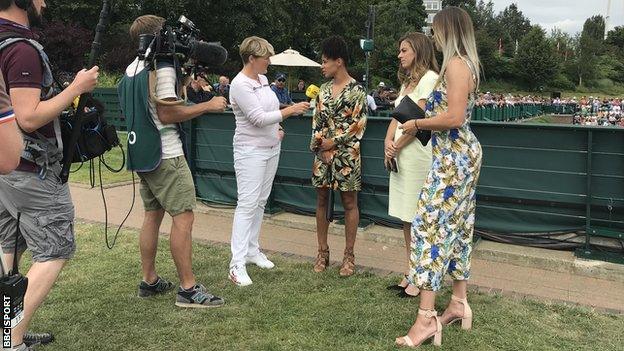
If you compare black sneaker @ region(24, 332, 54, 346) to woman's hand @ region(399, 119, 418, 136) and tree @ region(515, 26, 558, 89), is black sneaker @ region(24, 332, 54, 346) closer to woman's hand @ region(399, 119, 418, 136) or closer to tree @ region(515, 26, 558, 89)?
woman's hand @ region(399, 119, 418, 136)

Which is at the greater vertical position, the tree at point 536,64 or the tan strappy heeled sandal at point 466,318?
the tree at point 536,64

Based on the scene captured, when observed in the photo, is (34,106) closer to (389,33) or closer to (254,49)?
(254,49)

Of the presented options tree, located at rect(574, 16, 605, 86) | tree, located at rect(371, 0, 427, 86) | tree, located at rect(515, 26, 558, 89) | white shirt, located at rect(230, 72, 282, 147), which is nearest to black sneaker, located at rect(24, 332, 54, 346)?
white shirt, located at rect(230, 72, 282, 147)

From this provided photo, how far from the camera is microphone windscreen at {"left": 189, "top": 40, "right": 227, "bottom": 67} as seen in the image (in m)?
3.73

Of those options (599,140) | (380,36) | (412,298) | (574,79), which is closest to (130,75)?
(412,298)

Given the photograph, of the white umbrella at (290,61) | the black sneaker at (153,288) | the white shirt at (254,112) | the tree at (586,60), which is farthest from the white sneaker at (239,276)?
the tree at (586,60)

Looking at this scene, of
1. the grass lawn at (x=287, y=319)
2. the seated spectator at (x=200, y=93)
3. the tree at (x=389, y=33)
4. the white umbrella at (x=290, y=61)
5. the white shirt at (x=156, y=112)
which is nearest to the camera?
the grass lawn at (x=287, y=319)

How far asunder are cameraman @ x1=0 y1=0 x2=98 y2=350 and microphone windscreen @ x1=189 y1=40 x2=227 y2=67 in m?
0.96

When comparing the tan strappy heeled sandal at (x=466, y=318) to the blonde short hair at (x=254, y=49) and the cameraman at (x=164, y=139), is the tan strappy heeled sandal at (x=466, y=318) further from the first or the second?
the blonde short hair at (x=254, y=49)

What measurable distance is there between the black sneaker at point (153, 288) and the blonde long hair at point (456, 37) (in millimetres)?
2612

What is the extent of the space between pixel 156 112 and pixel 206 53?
1.75 feet

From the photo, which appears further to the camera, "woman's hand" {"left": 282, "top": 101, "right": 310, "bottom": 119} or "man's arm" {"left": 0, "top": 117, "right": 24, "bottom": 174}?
"woman's hand" {"left": 282, "top": 101, "right": 310, "bottom": 119}

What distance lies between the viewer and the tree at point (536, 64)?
6944 cm

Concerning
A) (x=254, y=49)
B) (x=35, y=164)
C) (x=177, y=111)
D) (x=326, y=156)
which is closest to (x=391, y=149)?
(x=326, y=156)
